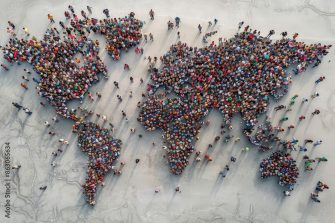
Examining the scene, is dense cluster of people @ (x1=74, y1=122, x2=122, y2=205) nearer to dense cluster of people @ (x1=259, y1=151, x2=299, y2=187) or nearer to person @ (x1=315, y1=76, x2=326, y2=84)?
dense cluster of people @ (x1=259, y1=151, x2=299, y2=187)

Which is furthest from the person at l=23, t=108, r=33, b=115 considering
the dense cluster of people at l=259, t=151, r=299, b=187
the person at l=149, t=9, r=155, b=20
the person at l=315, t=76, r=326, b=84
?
the person at l=315, t=76, r=326, b=84

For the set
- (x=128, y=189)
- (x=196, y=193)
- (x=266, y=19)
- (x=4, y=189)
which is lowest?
(x=4, y=189)

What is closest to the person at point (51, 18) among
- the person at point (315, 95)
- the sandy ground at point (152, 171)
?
the sandy ground at point (152, 171)

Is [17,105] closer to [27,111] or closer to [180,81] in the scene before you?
[27,111]

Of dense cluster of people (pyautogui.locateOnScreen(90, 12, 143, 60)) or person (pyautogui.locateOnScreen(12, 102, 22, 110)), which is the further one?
dense cluster of people (pyautogui.locateOnScreen(90, 12, 143, 60))

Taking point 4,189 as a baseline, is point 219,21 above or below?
above

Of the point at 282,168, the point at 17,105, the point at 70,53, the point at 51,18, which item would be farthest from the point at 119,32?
the point at 282,168

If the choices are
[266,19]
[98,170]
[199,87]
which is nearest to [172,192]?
[98,170]

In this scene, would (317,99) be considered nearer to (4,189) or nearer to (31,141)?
(31,141)
